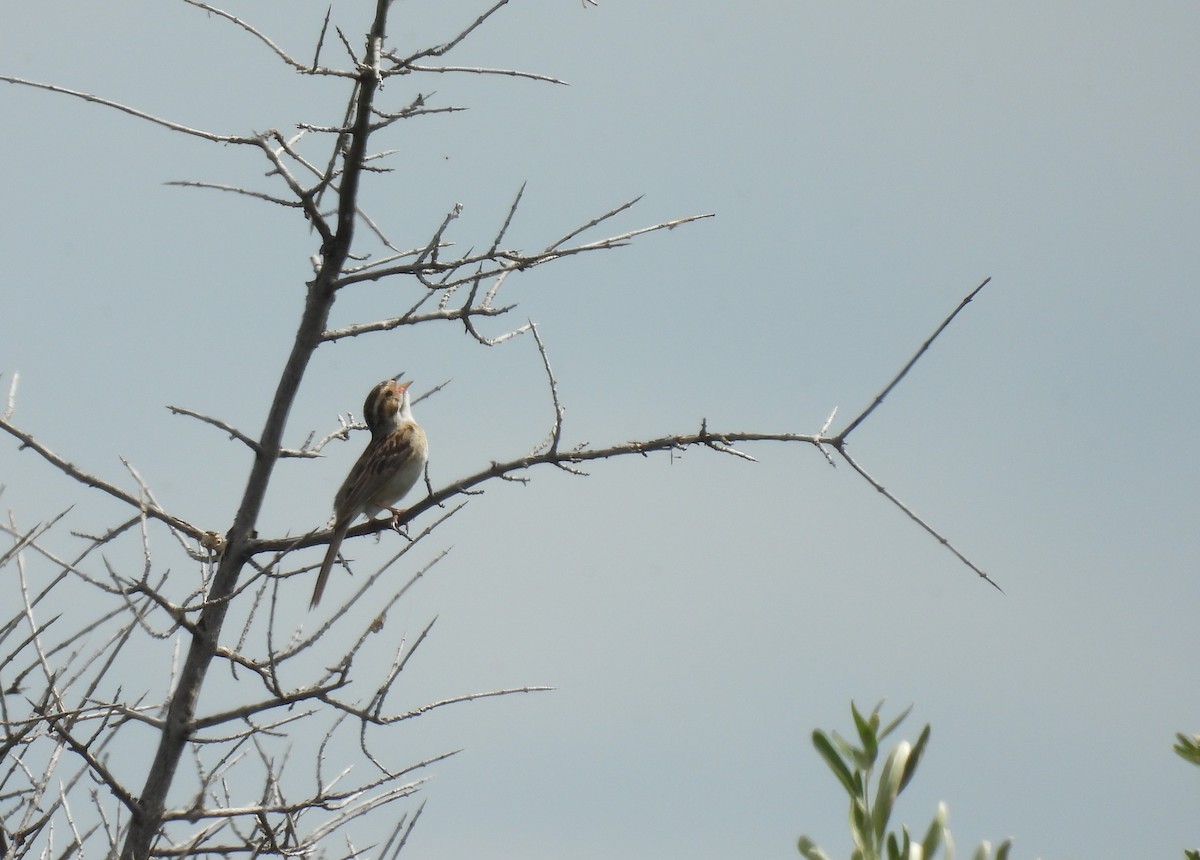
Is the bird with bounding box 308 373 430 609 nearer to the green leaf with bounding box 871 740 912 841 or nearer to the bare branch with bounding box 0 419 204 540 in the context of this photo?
the bare branch with bounding box 0 419 204 540

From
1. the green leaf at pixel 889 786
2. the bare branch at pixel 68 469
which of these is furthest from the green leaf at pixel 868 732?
the bare branch at pixel 68 469

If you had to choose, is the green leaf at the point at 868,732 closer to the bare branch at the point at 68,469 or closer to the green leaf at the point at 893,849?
the green leaf at the point at 893,849

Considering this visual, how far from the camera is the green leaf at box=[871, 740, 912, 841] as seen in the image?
11.8 ft

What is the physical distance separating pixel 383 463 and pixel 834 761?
762 cm

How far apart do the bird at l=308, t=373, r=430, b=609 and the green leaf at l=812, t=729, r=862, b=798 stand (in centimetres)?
611

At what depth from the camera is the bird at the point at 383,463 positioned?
10398 millimetres

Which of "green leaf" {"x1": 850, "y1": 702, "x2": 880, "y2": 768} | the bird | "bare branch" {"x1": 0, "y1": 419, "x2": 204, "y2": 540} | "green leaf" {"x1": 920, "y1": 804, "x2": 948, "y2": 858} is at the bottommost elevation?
"green leaf" {"x1": 920, "y1": 804, "x2": 948, "y2": 858}

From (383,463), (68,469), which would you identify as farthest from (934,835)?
(383,463)

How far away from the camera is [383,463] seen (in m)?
10.9

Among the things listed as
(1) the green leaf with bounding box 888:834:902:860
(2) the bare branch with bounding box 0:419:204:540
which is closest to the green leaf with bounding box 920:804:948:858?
(1) the green leaf with bounding box 888:834:902:860

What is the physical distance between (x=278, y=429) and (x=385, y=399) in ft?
14.8

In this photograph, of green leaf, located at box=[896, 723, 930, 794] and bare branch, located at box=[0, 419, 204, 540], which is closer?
green leaf, located at box=[896, 723, 930, 794]

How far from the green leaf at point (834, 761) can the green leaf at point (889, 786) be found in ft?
0.19

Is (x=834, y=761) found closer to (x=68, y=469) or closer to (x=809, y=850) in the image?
(x=809, y=850)
